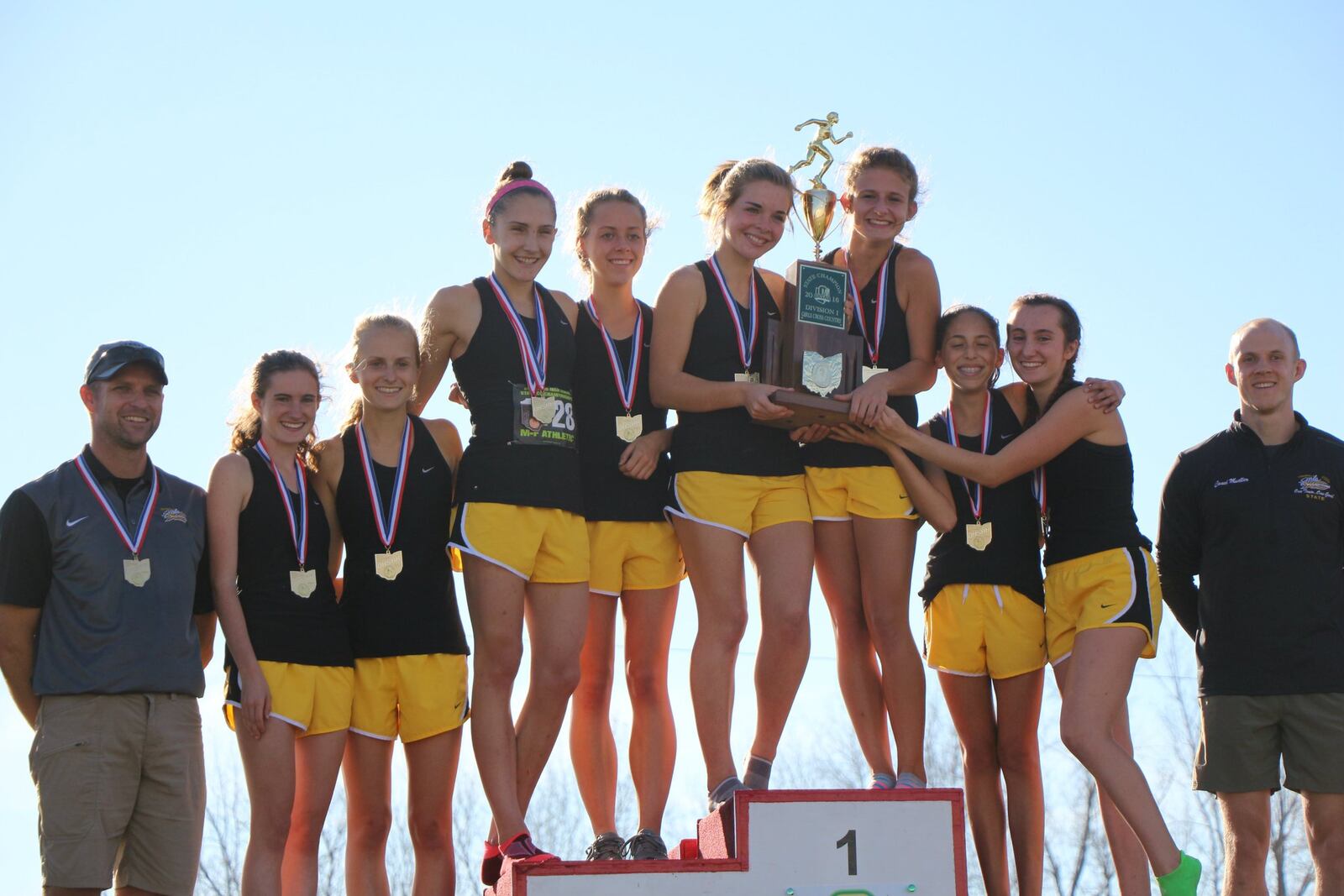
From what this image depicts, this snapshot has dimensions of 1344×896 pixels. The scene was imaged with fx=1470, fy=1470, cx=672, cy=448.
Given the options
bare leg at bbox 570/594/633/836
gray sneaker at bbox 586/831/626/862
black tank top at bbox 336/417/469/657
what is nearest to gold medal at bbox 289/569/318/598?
black tank top at bbox 336/417/469/657

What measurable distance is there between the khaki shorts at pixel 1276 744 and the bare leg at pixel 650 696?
1905mm

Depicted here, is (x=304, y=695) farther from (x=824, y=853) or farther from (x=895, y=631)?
(x=895, y=631)

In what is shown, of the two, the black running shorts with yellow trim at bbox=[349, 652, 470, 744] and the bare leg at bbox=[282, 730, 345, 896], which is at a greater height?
the black running shorts with yellow trim at bbox=[349, 652, 470, 744]

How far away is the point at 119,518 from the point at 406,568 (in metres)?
0.98

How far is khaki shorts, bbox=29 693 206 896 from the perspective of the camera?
15.4 feet

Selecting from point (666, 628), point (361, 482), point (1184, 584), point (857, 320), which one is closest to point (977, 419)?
point (857, 320)

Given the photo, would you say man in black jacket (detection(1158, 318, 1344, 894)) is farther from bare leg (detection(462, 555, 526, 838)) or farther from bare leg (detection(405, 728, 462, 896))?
bare leg (detection(405, 728, 462, 896))

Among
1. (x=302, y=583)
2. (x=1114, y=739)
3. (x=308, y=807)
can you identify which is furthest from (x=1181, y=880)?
(x=302, y=583)

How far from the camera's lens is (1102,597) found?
16.4ft

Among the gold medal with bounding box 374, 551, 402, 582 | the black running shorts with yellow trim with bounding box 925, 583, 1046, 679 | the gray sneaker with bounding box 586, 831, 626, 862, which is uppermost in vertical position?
the gold medal with bounding box 374, 551, 402, 582

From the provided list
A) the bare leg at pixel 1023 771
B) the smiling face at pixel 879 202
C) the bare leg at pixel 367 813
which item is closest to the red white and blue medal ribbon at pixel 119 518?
the bare leg at pixel 367 813

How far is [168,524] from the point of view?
5.06 metres

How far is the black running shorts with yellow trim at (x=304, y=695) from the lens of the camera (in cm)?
493

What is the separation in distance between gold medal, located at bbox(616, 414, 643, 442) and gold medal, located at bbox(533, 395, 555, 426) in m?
0.34
